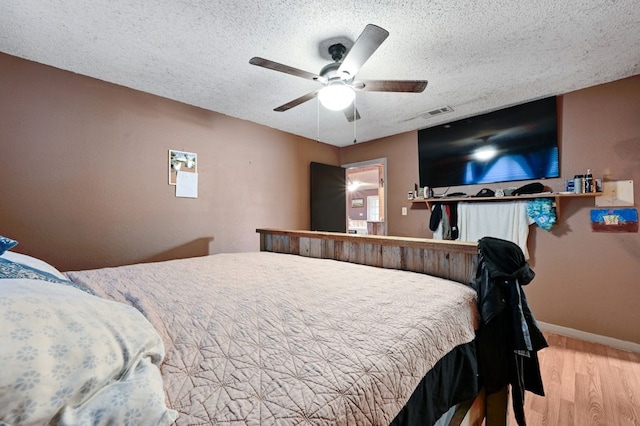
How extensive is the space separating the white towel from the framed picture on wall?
329 cm

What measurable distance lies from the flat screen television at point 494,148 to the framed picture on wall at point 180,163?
300 centimetres

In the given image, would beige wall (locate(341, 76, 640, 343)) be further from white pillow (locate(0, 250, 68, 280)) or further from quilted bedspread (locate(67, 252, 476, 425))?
white pillow (locate(0, 250, 68, 280))

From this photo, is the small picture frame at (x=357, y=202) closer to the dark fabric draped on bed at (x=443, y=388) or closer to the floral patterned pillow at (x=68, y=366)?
the dark fabric draped on bed at (x=443, y=388)

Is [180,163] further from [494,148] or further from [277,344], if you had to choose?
[494,148]

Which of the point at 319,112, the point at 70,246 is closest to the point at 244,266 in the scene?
the point at 70,246

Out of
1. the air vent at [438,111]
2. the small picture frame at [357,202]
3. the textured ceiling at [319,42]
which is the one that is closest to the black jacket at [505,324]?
the textured ceiling at [319,42]

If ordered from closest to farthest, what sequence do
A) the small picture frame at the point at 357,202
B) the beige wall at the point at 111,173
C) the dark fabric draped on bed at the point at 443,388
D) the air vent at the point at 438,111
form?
the dark fabric draped on bed at the point at 443,388 → the beige wall at the point at 111,173 → the air vent at the point at 438,111 → the small picture frame at the point at 357,202

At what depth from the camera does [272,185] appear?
3963mm

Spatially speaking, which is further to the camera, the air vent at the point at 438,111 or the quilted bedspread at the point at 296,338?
the air vent at the point at 438,111

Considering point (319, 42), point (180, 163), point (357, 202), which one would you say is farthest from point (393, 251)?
point (357, 202)

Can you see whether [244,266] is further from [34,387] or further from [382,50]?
[382,50]

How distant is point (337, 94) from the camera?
191 centimetres

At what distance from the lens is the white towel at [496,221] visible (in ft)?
9.70

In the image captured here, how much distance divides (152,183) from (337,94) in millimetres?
2192
